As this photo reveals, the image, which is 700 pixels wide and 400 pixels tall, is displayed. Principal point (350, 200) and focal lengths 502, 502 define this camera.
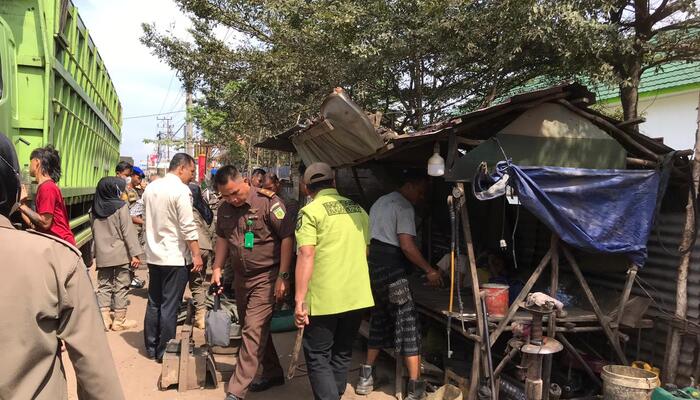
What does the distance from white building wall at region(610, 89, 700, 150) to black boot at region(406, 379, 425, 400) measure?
29.9 ft

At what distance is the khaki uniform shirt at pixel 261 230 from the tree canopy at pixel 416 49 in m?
2.42

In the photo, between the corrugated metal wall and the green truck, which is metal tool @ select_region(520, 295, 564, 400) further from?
the green truck

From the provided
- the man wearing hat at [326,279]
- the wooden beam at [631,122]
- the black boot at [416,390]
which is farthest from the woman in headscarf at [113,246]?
the wooden beam at [631,122]

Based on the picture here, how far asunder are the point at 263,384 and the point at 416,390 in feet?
4.41

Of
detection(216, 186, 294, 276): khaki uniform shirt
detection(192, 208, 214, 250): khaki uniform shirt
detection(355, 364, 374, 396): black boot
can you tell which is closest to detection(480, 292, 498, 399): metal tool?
detection(355, 364, 374, 396): black boot

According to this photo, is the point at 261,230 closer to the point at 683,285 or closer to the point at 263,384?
the point at 263,384

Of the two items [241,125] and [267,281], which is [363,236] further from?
[241,125]

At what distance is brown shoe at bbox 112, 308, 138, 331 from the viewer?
5.83 meters

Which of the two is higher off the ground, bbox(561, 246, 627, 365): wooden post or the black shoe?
bbox(561, 246, 627, 365): wooden post

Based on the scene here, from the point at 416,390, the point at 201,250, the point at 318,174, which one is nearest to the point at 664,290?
the point at 416,390

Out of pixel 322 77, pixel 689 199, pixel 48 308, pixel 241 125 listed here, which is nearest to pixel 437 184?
pixel 322 77

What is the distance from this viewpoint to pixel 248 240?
405 cm

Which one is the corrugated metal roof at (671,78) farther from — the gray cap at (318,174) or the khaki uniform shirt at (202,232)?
the gray cap at (318,174)

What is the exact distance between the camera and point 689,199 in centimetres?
421
